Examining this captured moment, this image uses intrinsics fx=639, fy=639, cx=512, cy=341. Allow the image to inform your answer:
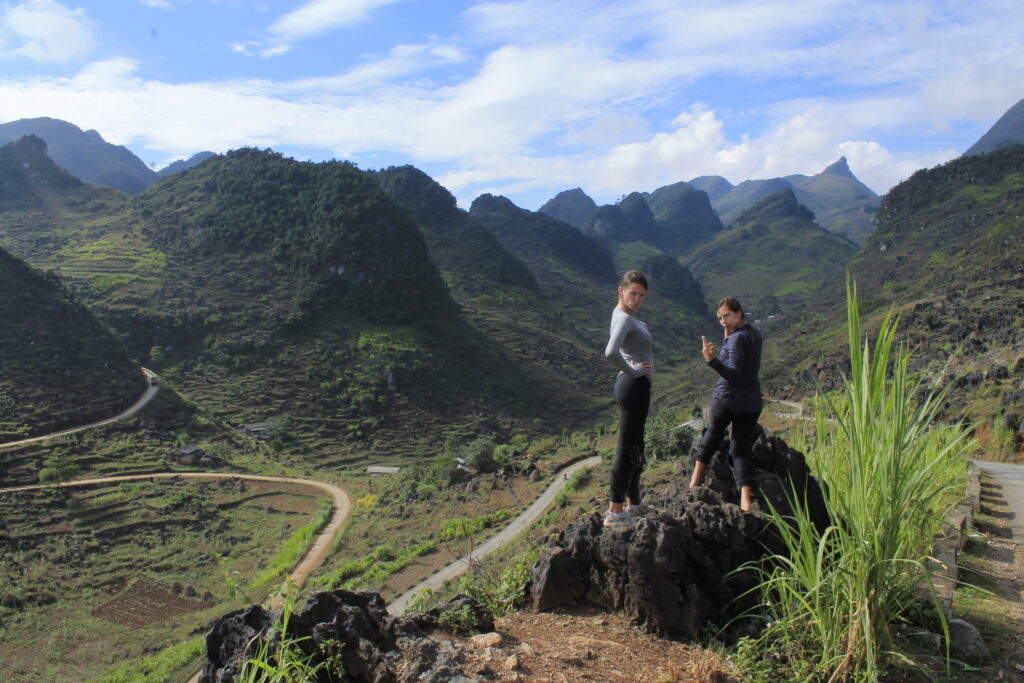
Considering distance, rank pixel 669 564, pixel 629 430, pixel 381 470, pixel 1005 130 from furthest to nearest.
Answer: pixel 1005 130 < pixel 381 470 < pixel 629 430 < pixel 669 564

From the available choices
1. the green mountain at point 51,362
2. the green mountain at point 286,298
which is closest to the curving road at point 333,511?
the green mountain at point 51,362

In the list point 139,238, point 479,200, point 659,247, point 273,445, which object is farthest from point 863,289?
point 659,247

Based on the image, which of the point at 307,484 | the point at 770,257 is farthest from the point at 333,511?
the point at 770,257

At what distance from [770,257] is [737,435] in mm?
110254

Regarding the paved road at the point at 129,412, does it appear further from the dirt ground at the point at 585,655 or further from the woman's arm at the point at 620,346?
the dirt ground at the point at 585,655

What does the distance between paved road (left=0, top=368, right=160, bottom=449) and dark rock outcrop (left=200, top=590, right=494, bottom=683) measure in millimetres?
27749

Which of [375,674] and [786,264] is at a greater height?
[786,264]

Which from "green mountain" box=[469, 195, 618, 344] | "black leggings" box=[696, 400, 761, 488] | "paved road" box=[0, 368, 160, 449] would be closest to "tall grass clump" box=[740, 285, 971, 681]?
"black leggings" box=[696, 400, 761, 488]

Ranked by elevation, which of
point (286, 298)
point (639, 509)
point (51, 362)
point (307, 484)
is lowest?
point (307, 484)

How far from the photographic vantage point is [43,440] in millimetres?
25312

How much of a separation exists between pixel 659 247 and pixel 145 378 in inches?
4551

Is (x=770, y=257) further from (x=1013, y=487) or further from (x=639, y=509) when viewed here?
(x=639, y=509)

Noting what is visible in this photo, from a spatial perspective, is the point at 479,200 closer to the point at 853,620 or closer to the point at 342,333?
the point at 342,333

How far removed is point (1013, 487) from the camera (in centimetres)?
621
